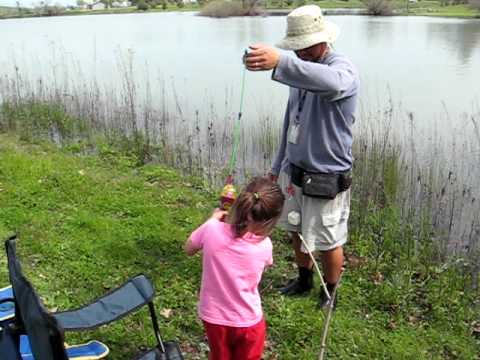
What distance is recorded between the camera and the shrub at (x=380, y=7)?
28.9 m

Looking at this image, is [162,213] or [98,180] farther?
[98,180]

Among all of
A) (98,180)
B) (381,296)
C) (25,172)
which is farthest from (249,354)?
(25,172)

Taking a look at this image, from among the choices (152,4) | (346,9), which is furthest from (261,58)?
(152,4)

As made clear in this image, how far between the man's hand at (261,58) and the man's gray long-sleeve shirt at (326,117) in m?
0.15

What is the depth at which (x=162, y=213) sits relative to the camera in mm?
3875

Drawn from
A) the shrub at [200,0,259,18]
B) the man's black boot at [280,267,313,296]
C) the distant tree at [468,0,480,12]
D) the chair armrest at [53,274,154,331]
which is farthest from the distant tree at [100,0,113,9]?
the chair armrest at [53,274,154,331]

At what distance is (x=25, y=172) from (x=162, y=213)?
1411 millimetres

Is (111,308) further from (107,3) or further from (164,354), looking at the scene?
(107,3)

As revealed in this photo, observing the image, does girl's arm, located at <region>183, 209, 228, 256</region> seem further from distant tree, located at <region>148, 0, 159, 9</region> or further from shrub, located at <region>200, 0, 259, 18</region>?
distant tree, located at <region>148, 0, 159, 9</region>

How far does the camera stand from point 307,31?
2.23 meters

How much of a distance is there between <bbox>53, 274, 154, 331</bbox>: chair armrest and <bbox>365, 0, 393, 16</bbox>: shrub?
1163 inches

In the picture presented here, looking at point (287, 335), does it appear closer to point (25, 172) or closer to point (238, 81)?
point (25, 172)

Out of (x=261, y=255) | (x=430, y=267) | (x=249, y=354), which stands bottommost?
(x=430, y=267)

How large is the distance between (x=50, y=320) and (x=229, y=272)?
63 centimetres
